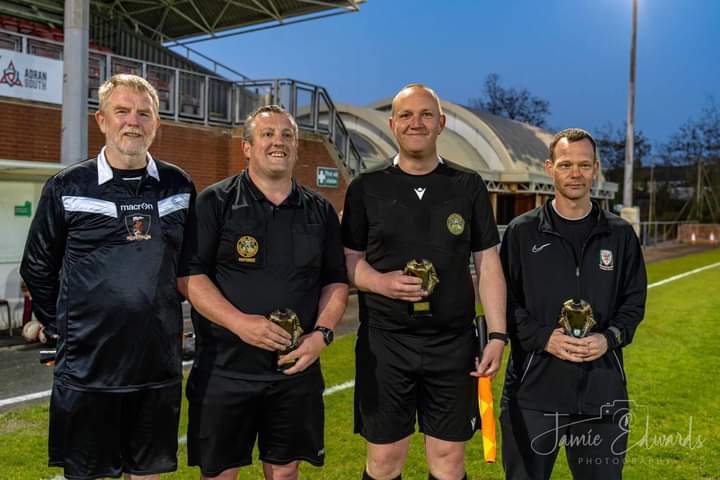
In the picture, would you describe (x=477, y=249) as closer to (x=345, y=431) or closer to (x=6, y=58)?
(x=345, y=431)

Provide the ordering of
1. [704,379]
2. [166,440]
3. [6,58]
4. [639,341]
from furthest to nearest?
[6,58] < [639,341] < [704,379] < [166,440]

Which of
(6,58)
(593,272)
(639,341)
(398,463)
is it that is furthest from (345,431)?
(6,58)

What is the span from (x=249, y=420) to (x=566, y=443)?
61.5 inches

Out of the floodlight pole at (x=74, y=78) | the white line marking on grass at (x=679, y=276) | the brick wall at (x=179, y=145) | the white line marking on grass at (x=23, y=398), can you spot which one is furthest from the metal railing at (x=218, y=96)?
the white line marking on grass at (x=679, y=276)

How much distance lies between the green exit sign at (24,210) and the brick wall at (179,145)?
6.39 feet

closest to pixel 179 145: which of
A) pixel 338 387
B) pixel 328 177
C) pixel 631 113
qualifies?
pixel 328 177

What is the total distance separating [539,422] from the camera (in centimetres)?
326

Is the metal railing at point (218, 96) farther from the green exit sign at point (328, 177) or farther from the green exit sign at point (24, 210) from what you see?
the green exit sign at point (24, 210)

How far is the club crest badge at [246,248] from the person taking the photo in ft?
9.87

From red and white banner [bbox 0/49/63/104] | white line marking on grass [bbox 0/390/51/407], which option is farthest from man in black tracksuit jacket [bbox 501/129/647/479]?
red and white banner [bbox 0/49/63/104]

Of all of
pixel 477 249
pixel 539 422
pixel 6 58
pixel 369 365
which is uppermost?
pixel 6 58

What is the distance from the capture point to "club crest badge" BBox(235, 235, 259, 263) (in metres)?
3.01

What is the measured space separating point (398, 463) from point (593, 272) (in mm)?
1366

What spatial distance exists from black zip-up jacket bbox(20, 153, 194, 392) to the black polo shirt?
16 centimetres
